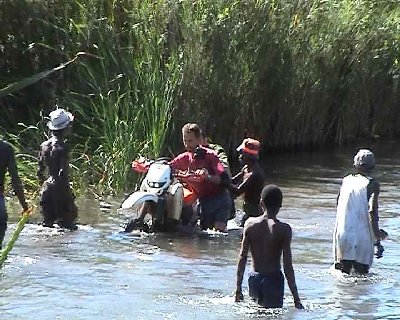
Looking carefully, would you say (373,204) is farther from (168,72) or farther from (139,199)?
(168,72)

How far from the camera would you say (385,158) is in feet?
79.1

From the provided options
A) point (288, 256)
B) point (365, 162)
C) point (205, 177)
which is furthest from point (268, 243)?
point (205, 177)

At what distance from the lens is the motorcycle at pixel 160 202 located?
12.5 m

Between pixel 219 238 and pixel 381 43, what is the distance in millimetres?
13852

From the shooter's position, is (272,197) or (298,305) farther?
(298,305)

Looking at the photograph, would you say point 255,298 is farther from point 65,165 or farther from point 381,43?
point 381,43

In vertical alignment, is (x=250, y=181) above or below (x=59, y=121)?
below

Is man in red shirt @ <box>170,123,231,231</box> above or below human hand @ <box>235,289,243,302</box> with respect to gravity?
above

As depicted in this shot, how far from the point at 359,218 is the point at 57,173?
4011 millimetres

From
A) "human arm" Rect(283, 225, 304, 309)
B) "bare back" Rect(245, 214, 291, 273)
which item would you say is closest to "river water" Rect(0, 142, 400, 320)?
"human arm" Rect(283, 225, 304, 309)

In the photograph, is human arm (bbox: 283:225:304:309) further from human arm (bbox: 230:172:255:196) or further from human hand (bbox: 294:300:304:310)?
human arm (bbox: 230:172:255:196)

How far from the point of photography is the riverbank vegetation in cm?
1666

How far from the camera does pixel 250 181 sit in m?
12.4

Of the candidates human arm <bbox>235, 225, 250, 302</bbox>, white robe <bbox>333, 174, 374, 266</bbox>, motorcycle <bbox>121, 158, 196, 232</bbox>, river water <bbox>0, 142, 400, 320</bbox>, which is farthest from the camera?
motorcycle <bbox>121, 158, 196, 232</bbox>
